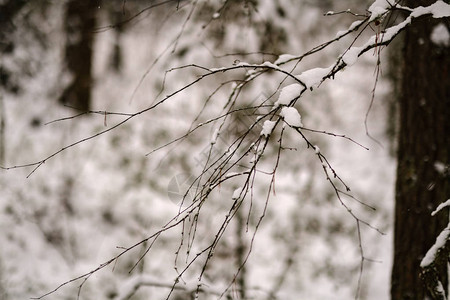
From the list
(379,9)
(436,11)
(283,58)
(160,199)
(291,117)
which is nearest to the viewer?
(291,117)

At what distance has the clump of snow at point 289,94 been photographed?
153 cm

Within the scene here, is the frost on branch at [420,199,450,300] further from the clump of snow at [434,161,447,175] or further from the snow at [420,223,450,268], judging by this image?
the clump of snow at [434,161,447,175]

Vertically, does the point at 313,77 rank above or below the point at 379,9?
below

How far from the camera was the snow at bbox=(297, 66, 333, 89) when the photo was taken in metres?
1.61

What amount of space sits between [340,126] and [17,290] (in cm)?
649

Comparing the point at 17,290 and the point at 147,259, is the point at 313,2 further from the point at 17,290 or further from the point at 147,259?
→ the point at 17,290

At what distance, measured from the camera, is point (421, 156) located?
9.04 ft

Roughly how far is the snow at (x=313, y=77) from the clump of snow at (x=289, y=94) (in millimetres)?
33

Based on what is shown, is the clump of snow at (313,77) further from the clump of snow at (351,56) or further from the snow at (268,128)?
the snow at (268,128)

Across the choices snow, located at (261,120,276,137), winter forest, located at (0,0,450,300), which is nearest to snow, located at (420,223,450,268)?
snow, located at (261,120,276,137)

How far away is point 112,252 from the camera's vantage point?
6.79 meters

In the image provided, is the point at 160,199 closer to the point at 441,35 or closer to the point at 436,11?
the point at 441,35

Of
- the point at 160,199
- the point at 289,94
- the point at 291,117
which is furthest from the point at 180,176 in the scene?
the point at 291,117

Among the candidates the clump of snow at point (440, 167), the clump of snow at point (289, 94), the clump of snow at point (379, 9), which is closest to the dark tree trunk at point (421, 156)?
the clump of snow at point (440, 167)
